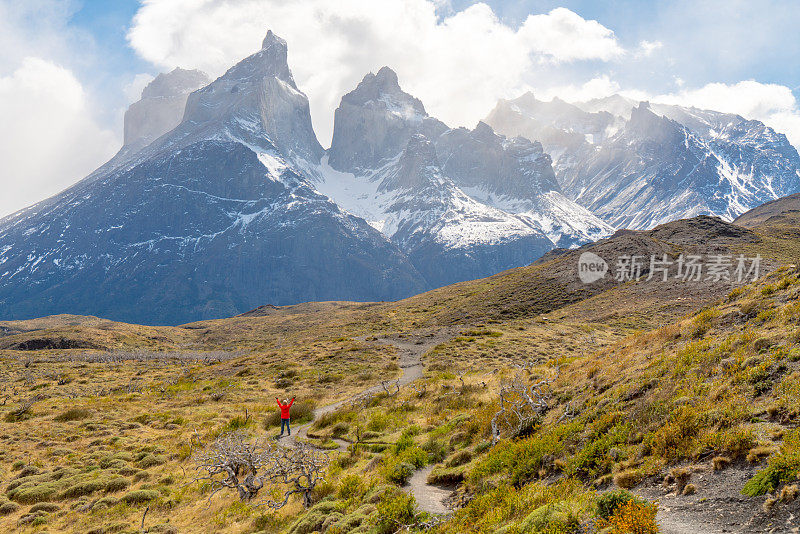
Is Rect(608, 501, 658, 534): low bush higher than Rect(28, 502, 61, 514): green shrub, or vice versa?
Rect(608, 501, 658, 534): low bush

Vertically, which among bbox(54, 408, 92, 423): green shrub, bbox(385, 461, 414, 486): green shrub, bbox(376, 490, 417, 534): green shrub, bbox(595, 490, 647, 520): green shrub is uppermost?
bbox(595, 490, 647, 520): green shrub

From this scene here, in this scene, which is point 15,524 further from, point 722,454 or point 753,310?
point 753,310

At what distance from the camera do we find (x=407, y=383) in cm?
3353

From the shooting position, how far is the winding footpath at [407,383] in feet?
38.0

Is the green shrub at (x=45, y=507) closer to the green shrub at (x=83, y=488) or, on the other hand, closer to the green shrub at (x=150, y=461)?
the green shrub at (x=83, y=488)

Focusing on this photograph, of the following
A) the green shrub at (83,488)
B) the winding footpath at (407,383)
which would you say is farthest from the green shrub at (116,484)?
the winding footpath at (407,383)

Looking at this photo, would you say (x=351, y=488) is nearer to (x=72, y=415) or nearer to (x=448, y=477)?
(x=448, y=477)

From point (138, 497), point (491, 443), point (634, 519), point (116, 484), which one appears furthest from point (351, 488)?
point (116, 484)

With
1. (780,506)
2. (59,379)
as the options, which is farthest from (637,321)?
(59,379)

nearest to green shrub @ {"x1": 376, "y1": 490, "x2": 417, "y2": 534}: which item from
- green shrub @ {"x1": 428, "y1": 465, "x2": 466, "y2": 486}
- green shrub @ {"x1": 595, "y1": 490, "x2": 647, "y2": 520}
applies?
green shrub @ {"x1": 428, "y1": 465, "x2": 466, "y2": 486}

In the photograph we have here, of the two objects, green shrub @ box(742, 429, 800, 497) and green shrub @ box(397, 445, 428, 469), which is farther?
green shrub @ box(397, 445, 428, 469)

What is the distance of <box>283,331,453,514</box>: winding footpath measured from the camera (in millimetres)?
11595

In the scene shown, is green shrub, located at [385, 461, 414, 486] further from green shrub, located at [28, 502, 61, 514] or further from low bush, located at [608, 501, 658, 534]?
green shrub, located at [28, 502, 61, 514]

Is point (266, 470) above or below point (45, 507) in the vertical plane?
above
